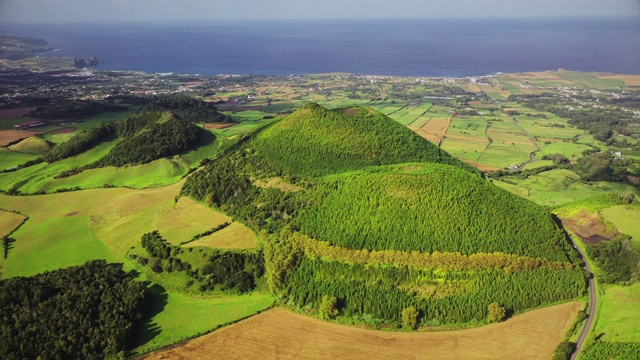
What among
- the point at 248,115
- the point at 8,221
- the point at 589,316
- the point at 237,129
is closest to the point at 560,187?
the point at 589,316

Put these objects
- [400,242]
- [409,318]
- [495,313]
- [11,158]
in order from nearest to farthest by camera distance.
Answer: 1. [409,318]
2. [495,313]
3. [400,242]
4. [11,158]

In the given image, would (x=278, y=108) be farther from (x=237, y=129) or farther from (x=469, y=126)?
(x=469, y=126)

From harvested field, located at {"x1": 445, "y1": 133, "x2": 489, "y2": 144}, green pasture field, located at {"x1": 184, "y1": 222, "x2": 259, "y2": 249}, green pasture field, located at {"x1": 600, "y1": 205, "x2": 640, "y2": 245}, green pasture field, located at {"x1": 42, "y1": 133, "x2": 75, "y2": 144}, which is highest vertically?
harvested field, located at {"x1": 445, "y1": 133, "x2": 489, "y2": 144}

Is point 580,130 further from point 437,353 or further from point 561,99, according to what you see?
point 437,353

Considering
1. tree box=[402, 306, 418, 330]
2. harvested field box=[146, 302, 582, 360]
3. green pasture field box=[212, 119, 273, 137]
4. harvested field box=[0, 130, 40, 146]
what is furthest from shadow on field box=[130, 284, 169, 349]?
harvested field box=[0, 130, 40, 146]

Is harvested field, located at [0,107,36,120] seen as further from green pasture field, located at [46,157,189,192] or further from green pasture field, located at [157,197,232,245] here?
green pasture field, located at [157,197,232,245]

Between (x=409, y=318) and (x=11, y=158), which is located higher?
(x=11, y=158)

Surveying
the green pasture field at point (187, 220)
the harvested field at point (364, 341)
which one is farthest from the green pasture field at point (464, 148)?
the green pasture field at point (187, 220)
